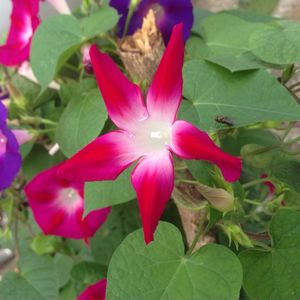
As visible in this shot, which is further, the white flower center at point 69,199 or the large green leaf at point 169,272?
the white flower center at point 69,199

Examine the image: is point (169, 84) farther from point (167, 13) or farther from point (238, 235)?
point (167, 13)

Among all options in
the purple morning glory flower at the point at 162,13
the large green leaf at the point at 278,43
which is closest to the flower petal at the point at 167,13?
the purple morning glory flower at the point at 162,13

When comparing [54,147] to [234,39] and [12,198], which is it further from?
[234,39]

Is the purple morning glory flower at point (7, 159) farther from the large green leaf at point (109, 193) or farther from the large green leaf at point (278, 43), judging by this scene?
the large green leaf at point (278, 43)

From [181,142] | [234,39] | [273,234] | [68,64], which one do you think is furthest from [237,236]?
[68,64]

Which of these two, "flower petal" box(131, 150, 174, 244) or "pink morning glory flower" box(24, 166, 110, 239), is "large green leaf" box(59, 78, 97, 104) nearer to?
"pink morning glory flower" box(24, 166, 110, 239)
